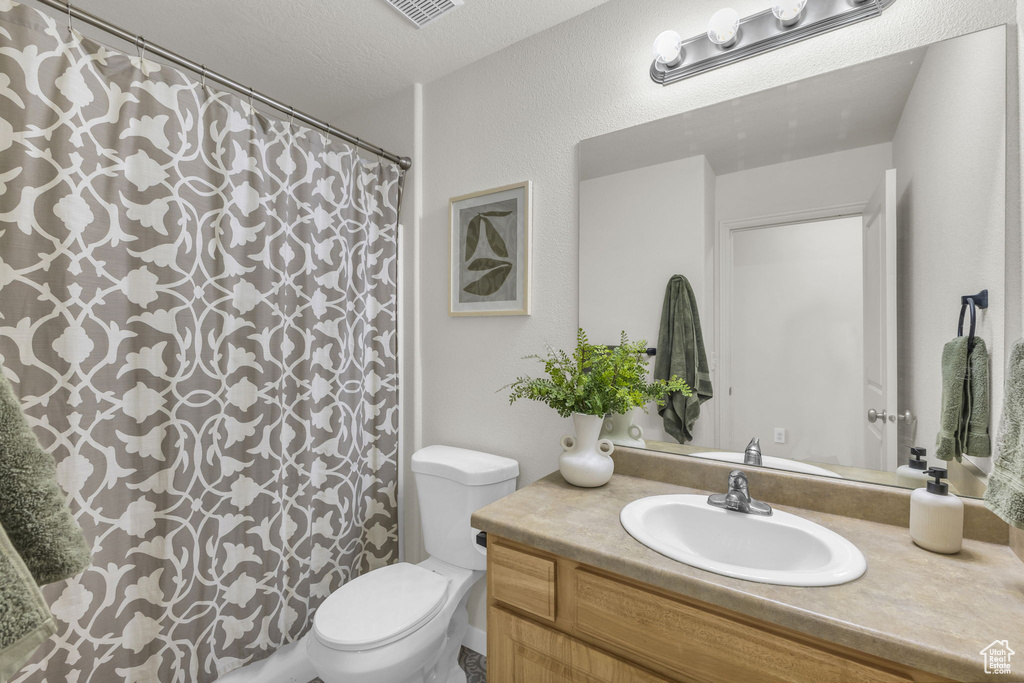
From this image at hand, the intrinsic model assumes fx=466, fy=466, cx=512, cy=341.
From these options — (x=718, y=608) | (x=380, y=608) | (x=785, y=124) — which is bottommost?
(x=380, y=608)

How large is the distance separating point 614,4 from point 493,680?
2077mm

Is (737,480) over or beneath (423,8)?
beneath

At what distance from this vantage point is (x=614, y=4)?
1.59 metres

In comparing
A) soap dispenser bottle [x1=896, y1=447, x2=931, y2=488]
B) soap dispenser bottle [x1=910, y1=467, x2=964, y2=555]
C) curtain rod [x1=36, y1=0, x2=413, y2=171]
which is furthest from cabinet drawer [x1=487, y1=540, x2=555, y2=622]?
curtain rod [x1=36, y1=0, x2=413, y2=171]

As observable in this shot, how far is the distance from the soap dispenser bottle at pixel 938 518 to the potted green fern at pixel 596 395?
1.95 feet

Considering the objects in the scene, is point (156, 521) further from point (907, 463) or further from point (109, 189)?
point (907, 463)

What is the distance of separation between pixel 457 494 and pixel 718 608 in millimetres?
1026

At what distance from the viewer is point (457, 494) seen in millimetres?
1713

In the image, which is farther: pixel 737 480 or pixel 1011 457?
pixel 737 480

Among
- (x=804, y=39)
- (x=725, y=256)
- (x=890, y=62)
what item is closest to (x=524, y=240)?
(x=725, y=256)

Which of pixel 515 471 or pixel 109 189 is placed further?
pixel 515 471

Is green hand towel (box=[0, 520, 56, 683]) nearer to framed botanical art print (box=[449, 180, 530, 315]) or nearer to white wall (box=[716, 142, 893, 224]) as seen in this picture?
framed botanical art print (box=[449, 180, 530, 315])

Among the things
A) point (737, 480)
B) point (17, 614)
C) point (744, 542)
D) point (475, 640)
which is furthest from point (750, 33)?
point (475, 640)

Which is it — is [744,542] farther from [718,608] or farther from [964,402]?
[964,402]
